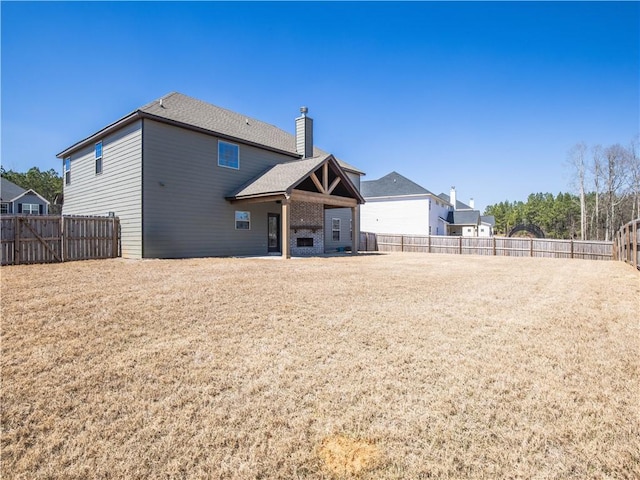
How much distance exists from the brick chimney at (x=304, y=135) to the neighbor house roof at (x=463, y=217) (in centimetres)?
2496

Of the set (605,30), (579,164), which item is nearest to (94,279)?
(605,30)

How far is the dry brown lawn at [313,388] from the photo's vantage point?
6.97 feet

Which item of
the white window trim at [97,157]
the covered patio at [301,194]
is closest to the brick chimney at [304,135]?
the covered patio at [301,194]

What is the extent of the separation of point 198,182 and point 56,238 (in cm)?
534

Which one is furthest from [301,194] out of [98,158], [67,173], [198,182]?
[67,173]

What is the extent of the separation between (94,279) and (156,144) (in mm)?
7236

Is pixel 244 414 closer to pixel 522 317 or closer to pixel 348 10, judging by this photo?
pixel 522 317

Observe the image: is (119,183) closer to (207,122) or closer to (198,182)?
(198,182)

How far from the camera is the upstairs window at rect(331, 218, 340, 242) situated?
21609 millimetres

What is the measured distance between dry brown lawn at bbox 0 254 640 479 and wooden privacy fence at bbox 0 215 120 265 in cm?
550

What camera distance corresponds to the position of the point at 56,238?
36.1 ft

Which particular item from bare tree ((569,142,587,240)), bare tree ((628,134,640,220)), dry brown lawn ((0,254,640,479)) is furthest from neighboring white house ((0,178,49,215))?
bare tree ((628,134,640,220))

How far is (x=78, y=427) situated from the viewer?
2.45 m

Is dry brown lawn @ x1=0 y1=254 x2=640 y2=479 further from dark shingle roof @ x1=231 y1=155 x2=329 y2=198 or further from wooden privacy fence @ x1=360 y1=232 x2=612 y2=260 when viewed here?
wooden privacy fence @ x1=360 y1=232 x2=612 y2=260
